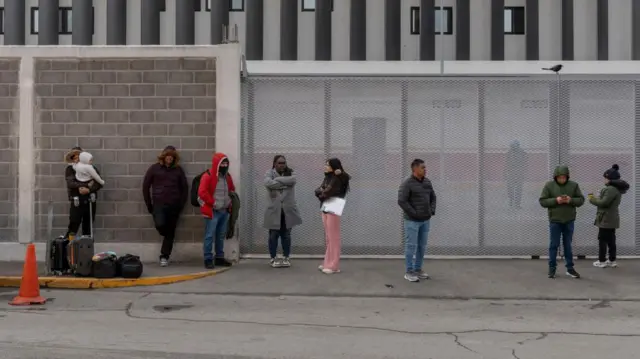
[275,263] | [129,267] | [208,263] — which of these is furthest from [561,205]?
[129,267]

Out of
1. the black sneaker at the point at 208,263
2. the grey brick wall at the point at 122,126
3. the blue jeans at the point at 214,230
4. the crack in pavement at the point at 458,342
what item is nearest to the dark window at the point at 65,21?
the grey brick wall at the point at 122,126

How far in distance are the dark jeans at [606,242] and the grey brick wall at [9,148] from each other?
9783 millimetres

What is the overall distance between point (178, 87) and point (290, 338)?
19.3ft

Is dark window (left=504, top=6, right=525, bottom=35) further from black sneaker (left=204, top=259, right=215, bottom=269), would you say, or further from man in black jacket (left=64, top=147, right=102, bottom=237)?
man in black jacket (left=64, top=147, right=102, bottom=237)

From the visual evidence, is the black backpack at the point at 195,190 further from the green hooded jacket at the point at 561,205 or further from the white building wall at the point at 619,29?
the white building wall at the point at 619,29

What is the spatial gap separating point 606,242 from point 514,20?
79.3ft

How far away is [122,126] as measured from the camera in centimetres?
1111

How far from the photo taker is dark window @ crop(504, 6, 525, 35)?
32.4 metres

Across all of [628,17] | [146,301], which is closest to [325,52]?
[628,17]

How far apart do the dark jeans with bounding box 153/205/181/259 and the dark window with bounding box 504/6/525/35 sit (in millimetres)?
25896

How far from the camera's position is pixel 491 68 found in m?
29.5

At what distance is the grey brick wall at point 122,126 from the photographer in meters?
11.0

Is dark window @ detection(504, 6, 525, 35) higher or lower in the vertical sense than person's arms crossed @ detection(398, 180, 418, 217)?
higher

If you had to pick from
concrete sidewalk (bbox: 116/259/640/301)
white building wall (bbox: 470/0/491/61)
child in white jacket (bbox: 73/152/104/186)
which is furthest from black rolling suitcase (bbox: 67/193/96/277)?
white building wall (bbox: 470/0/491/61)
